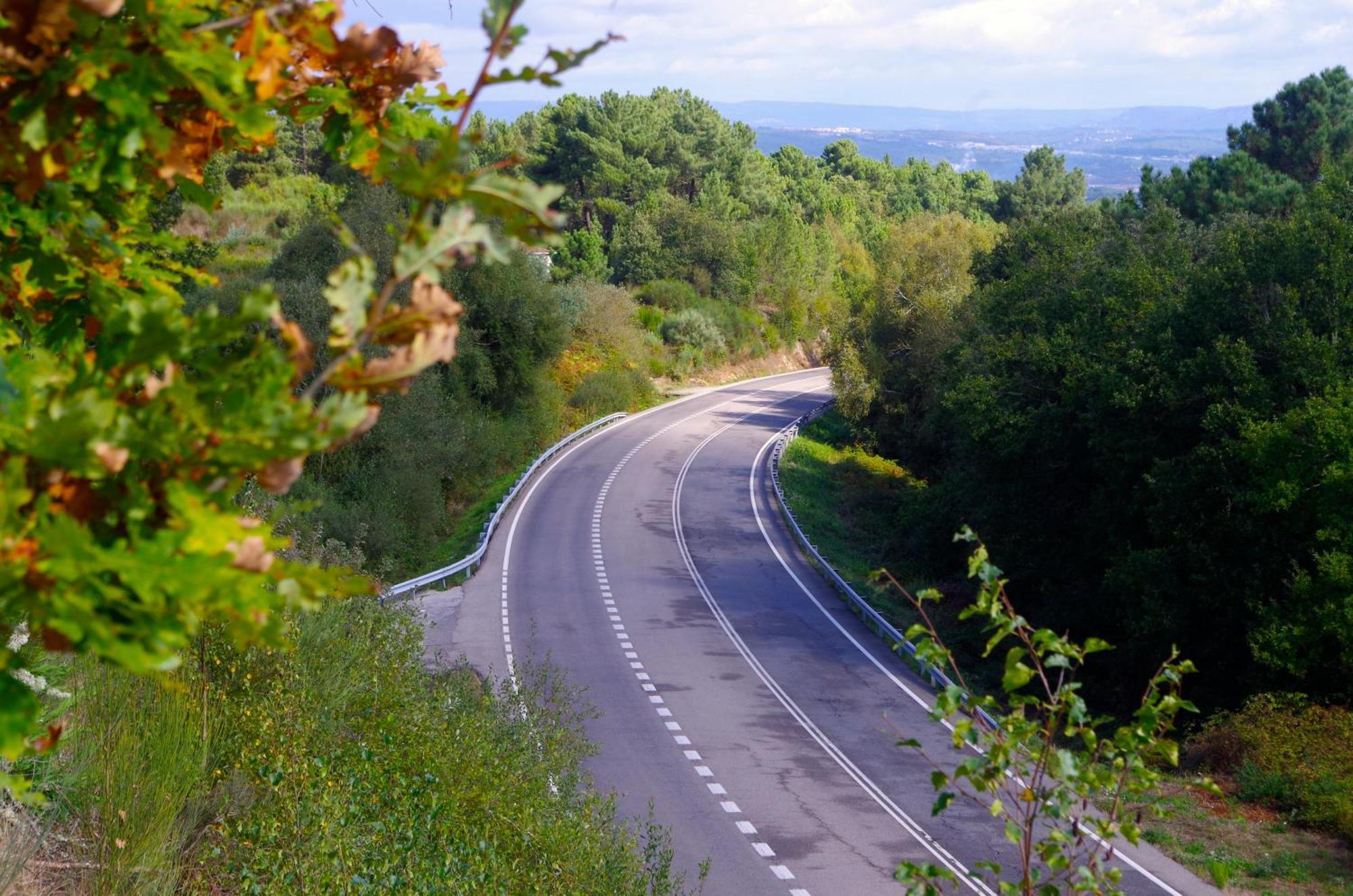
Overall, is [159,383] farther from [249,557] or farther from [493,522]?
[493,522]

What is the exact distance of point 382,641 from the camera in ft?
38.2

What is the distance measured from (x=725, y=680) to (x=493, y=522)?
14.7 metres

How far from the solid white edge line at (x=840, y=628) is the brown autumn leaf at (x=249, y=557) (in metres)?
3.14

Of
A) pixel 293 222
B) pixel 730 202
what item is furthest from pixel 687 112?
pixel 293 222

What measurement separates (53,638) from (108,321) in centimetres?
62

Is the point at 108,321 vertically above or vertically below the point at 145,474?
above

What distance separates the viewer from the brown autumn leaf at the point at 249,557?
6.35ft

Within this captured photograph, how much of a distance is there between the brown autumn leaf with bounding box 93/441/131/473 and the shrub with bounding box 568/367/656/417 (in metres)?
55.4

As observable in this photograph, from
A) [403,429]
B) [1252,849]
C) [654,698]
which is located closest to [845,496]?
[403,429]

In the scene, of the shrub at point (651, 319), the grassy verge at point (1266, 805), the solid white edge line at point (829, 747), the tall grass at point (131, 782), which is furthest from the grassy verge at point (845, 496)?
the tall grass at point (131, 782)

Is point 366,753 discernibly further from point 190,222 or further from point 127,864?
point 190,222

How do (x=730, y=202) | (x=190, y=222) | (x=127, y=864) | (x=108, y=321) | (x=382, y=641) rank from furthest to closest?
(x=730, y=202)
(x=190, y=222)
(x=382, y=641)
(x=127, y=864)
(x=108, y=321)

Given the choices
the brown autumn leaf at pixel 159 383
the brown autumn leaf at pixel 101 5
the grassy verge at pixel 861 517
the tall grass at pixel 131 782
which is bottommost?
the grassy verge at pixel 861 517

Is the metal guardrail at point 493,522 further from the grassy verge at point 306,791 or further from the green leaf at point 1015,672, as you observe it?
the green leaf at point 1015,672
